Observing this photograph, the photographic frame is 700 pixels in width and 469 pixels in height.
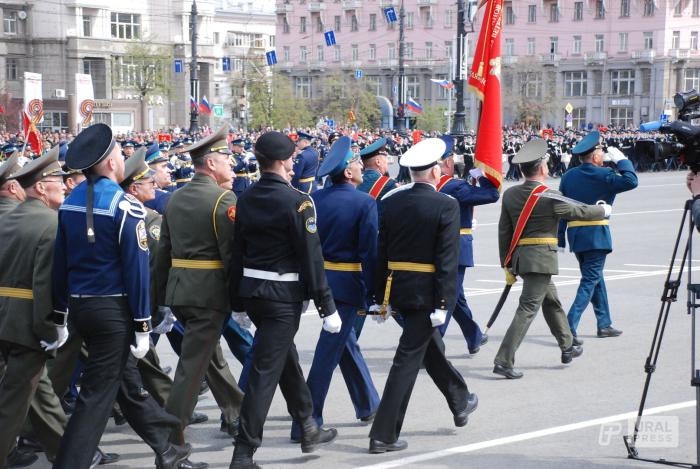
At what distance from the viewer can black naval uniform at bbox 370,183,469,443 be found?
247 inches

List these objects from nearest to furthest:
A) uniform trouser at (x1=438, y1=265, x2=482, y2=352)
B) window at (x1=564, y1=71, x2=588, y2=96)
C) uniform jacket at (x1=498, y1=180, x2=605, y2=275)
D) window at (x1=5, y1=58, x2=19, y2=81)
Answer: uniform jacket at (x1=498, y1=180, x2=605, y2=275)
uniform trouser at (x1=438, y1=265, x2=482, y2=352)
window at (x1=5, y1=58, x2=19, y2=81)
window at (x1=564, y1=71, x2=588, y2=96)

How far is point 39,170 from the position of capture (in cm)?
591

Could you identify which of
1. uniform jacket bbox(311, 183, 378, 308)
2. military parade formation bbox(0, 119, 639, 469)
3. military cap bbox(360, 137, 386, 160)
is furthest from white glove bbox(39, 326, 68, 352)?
military cap bbox(360, 137, 386, 160)

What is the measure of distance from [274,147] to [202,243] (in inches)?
30.6

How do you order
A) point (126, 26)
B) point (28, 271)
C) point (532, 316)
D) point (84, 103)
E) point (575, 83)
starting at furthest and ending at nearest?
point (575, 83)
point (126, 26)
point (84, 103)
point (532, 316)
point (28, 271)

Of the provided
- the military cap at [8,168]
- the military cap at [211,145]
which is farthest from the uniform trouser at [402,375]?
the military cap at [8,168]

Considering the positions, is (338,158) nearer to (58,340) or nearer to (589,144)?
(58,340)

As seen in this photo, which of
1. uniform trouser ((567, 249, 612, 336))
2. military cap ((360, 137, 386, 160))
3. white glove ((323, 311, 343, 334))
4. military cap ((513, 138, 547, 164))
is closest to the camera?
white glove ((323, 311, 343, 334))

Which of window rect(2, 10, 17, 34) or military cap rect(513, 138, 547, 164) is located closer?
military cap rect(513, 138, 547, 164)

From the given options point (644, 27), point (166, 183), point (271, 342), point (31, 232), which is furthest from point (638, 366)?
point (644, 27)

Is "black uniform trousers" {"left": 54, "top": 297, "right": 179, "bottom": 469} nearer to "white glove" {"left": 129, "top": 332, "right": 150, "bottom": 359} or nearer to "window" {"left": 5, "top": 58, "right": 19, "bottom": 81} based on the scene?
"white glove" {"left": 129, "top": 332, "right": 150, "bottom": 359}

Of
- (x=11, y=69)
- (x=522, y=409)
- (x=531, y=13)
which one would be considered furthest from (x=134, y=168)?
(x=531, y=13)

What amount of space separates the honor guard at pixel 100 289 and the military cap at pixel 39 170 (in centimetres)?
47

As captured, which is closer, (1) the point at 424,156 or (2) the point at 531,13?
(1) the point at 424,156
